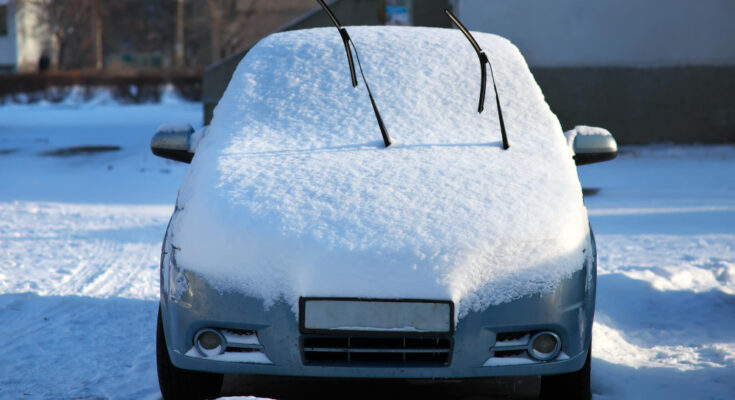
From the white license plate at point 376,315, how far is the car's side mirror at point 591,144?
55.5 inches

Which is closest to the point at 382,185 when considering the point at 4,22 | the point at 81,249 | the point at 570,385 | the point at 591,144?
the point at 570,385

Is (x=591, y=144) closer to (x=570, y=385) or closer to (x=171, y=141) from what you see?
(x=570, y=385)

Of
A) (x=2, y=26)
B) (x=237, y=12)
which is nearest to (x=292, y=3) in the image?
(x=237, y=12)

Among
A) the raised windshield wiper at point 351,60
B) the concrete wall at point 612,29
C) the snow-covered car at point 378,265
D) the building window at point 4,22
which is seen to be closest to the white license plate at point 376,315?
the snow-covered car at point 378,265

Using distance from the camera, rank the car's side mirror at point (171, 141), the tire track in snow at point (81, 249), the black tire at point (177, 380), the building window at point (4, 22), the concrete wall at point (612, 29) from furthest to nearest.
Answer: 1. the building window at point (4, 22)
2. the concrete wall at point (612, 29)
3. the tire track in snow at point (81, 249)
4. the car's side mirror at point (171, 141)
5. the black tire at point (177, 380)

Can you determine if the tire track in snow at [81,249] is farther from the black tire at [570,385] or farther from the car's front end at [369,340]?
the black tire at [570,385]

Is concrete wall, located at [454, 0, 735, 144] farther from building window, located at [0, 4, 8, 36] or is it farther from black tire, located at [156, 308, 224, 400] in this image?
building window, located at [0, 4, 8, 36]

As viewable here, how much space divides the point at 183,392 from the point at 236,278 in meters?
0.57

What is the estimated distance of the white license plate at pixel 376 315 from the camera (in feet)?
9.87

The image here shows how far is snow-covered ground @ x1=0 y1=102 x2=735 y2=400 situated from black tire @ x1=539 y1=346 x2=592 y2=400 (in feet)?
1.34

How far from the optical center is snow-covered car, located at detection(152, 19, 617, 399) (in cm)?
303

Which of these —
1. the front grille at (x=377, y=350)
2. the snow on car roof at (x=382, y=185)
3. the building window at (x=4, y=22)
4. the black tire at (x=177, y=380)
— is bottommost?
the building window at (x=4, y=22)

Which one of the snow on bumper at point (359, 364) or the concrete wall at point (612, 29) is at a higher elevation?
the snow on bumper at point (359, 364)

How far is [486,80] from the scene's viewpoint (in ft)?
14.3
